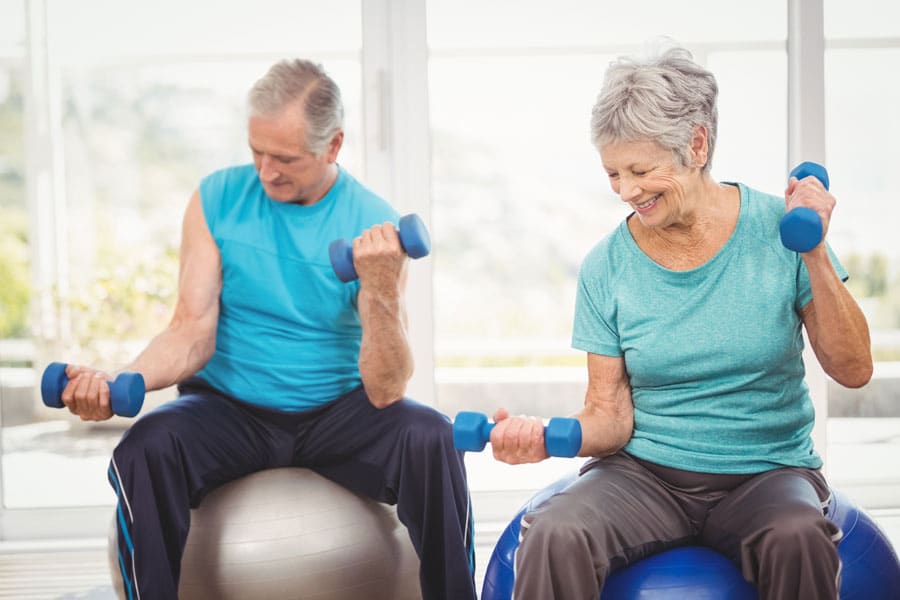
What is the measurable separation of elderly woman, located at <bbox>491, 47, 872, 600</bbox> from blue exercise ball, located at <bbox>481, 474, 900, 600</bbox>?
0.10 feet

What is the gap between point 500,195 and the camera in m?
3.30

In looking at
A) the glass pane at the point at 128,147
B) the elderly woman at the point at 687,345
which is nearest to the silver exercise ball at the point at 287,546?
the elderly woman at the point at 687,345

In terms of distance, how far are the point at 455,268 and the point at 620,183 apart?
1563 mm

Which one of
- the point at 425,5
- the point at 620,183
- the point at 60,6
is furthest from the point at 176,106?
the point at 620,183

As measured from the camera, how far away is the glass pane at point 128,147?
3172mm

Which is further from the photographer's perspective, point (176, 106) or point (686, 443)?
point (176, 106)

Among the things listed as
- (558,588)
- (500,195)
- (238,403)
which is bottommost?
(558,588)

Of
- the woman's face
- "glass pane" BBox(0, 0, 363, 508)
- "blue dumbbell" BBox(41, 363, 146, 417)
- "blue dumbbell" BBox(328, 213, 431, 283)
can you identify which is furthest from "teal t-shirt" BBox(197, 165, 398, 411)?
"glass pane" BBox(0, 0, 363, 508)

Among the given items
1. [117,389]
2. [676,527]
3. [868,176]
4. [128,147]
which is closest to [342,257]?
[117,389]

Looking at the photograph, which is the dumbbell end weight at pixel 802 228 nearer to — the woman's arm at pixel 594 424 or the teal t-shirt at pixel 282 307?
the woman's arm at pixel 594 424

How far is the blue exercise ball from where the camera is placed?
158 cm

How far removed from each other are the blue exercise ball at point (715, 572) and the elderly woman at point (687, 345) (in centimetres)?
3

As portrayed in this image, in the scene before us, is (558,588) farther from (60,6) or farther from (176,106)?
(60,6)

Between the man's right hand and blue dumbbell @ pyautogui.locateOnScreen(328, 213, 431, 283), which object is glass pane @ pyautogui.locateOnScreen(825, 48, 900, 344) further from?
the man's right hand
